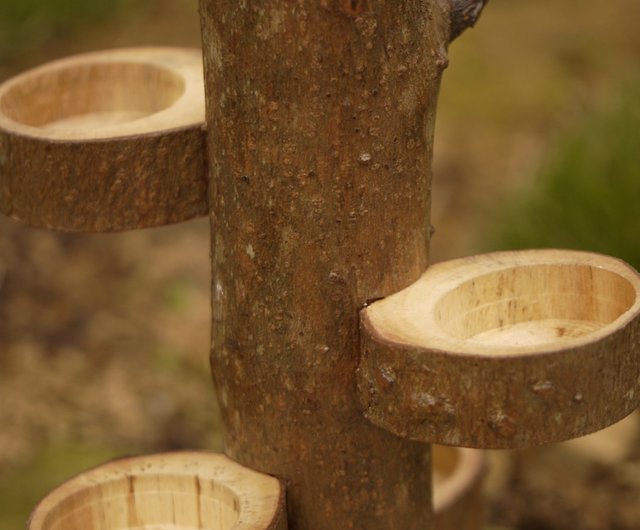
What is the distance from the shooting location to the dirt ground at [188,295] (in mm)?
2908

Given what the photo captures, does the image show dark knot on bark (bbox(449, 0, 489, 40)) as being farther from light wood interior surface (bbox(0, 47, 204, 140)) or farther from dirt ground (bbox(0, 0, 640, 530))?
dirt ground (bbox(0, 0, 640, 530))

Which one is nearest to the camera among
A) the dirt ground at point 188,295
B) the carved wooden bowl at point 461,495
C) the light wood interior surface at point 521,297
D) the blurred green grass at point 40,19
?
the light wood interior surface at point 521,297

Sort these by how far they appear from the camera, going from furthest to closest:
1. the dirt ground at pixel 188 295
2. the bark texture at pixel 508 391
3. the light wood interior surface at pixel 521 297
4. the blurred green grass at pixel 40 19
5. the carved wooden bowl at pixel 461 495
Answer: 1. the blurred green grass at pixel 40 19
2. the dirt ground at pixel 188 295
3. the carved wooden bowl at pixel 461 495
4. the light wood interior surface at pixel 521 297
5. the bark texture at pixel 508 391

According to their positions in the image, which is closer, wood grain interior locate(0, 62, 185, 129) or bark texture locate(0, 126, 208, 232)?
bark texture locate(0, 126, 208, 232)

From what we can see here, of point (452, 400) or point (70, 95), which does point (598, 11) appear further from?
point (452, 400)

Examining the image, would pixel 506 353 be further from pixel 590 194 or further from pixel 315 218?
pixel 590 194

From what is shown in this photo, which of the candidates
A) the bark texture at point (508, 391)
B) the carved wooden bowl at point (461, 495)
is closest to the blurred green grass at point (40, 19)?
the carved wooden bowl at point (461, 495)

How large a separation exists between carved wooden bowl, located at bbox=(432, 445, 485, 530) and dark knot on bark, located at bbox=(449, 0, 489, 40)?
3.00 ft

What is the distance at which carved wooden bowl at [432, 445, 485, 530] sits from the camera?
2227 millimetres

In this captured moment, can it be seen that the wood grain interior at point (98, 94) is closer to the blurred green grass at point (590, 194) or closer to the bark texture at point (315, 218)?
the bark texture at point (315, 218)

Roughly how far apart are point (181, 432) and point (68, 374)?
1.13 ft

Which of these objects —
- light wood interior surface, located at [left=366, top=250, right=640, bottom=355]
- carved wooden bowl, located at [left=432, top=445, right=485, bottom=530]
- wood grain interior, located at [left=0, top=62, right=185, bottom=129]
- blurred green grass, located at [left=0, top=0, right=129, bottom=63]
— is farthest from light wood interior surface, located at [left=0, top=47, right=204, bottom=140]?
blurred green grass, located at [left=0, top=0, right=129, bottom=63]

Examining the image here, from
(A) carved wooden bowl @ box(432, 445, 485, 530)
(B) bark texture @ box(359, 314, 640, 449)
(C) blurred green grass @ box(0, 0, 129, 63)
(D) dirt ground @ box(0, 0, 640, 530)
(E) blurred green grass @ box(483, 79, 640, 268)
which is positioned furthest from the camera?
(C) blurred green grass @ box(0, 0, 129, 63)

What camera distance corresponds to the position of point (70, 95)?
1868 mm
